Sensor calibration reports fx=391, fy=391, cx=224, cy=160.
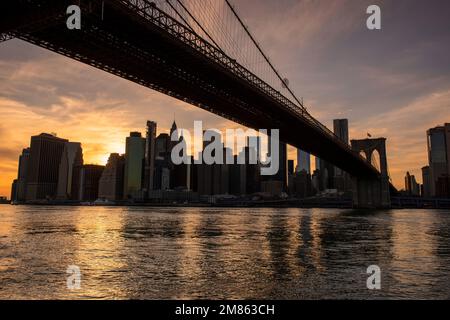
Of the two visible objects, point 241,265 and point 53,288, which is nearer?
point 53,288

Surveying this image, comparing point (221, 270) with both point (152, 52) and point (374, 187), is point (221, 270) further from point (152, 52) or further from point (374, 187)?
point (374, 187)

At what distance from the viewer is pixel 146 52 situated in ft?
90.1

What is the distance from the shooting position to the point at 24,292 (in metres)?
8.23

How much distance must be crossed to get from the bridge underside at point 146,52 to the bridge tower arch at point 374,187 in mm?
50487

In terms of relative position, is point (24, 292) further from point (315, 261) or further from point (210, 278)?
point (315, 261)

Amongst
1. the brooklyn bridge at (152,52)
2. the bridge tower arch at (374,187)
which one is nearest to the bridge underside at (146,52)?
the brooklyn bridge at (152,52)

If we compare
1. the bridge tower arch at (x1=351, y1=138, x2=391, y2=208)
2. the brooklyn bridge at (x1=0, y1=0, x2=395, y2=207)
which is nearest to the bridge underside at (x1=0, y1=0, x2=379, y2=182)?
the brooklyn bridge at (x1=0, y1=0, x2=395, y2=207)

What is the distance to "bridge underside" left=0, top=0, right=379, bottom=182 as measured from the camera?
65.5 ft

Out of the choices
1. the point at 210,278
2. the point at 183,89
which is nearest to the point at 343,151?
the point at 183,89

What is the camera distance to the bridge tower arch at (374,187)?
86938 mm

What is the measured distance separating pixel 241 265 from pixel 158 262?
267 centimetres

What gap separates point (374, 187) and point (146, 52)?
73.1m

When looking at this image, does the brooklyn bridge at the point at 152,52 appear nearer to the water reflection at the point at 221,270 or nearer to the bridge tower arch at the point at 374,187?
the water reflection at the point at 221,270
